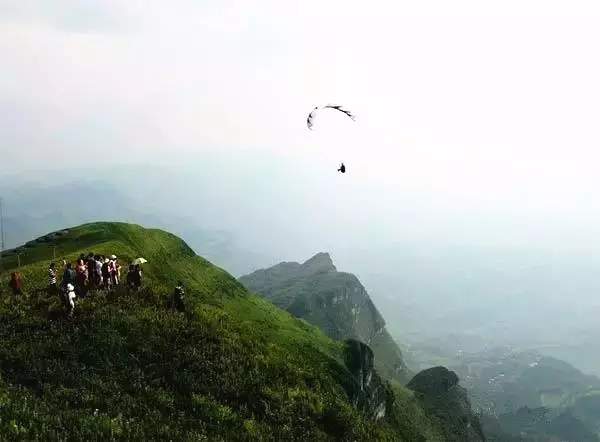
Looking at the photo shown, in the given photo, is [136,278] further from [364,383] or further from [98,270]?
[364,383]

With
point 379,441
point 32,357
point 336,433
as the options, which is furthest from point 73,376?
point 379,441

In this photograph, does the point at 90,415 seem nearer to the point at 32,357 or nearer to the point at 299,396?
the point at 32,357

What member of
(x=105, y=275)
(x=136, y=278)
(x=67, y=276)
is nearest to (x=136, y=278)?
(x=136, y=278)

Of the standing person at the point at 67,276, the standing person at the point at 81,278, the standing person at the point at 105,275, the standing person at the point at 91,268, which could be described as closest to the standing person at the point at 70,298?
the standing person at the point at 67,276

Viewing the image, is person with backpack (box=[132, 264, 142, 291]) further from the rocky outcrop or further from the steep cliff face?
the steep cliff face

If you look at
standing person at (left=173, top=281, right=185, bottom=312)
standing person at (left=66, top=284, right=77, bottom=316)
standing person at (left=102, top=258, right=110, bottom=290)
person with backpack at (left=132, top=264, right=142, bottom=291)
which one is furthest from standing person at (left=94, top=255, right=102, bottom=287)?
standing person at (left=173, top=281, right=185, bottom=312)
